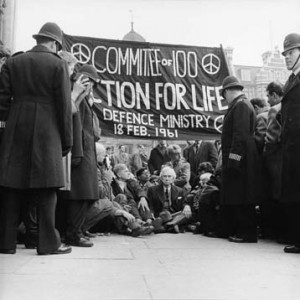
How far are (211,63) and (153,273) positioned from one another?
372 centimetres

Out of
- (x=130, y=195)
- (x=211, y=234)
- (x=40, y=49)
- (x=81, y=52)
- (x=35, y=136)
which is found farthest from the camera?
(x=130, y=195)

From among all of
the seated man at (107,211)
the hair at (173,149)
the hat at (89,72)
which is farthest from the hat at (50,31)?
the hair at (173,149)

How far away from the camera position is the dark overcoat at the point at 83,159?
4301 millimetres

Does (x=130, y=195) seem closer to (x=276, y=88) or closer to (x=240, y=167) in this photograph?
(x=240, y=167)

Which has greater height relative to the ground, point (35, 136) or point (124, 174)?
point (35, 136)

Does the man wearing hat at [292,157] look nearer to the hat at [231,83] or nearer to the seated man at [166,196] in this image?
the hat at [231,83]

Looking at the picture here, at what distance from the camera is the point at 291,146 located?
428 centimetres

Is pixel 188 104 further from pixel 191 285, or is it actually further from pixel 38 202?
pixel 191 285

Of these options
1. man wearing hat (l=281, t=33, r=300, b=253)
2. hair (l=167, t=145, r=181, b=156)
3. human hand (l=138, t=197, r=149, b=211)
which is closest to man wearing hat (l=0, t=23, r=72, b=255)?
man wearing hat (l=281, t=33, r=300, b=253)

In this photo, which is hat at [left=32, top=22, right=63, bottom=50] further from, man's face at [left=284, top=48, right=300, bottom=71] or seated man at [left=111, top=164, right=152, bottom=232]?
seated man at [left=111, top=164, right=152, bottom=232]

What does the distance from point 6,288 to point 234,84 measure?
356 cm

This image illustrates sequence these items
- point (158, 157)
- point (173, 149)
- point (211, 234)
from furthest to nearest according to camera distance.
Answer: point (158, 157) < point (173, 149) < point (211, 234)

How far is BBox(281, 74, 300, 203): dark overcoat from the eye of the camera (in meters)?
4.22

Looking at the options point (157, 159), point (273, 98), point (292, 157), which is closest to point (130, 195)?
point (273, 98)
